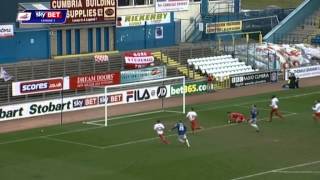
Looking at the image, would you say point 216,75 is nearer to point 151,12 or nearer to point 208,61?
point 208,61

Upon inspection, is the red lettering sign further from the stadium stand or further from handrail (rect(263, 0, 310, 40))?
handrail (rect(263, 0, 310, 40))

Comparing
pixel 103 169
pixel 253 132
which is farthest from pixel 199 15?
pixel 103 169

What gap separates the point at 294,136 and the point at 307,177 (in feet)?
32.6

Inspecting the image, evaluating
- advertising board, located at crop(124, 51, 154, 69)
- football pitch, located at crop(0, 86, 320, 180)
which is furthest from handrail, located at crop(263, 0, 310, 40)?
football pitch, located at crop(0, 86, 320, 180)

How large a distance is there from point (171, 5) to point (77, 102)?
754 inches

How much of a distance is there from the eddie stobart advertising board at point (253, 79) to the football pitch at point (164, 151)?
1200cm

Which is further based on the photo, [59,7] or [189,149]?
[59,7]

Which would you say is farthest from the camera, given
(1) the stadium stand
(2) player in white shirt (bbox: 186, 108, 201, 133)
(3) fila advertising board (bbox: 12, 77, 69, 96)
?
(1) the stadium stand

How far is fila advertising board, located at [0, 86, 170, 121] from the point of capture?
48.8 metres

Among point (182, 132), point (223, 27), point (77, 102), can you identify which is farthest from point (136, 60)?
point (182, 132)

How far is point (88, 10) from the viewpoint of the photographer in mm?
61250

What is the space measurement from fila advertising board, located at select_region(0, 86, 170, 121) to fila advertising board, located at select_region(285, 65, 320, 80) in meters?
14.4

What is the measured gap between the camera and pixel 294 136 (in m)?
44.1

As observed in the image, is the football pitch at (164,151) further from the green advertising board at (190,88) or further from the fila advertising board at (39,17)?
the fila advertising board at (39,17)
